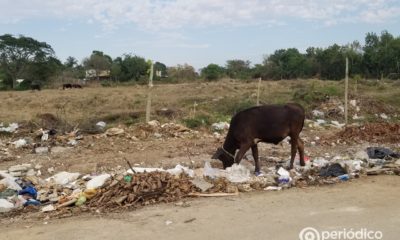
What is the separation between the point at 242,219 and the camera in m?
6.24

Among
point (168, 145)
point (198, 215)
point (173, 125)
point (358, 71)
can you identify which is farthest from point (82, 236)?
point (358, 71)

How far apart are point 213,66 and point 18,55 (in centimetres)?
2474

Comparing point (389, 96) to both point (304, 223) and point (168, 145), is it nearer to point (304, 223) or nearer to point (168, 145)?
point (168, 145)

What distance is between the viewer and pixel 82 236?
5801 millimetres

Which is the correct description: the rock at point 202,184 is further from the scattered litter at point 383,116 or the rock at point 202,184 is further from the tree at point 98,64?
the tree at point 98,64

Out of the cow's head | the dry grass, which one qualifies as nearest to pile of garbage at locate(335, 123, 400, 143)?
the cow's head

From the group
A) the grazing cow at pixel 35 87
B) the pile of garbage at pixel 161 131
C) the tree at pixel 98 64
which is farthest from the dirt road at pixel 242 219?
the tree at pixel 98 64

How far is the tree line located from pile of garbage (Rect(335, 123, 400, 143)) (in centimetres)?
3790

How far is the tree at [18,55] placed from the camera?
58219 mm

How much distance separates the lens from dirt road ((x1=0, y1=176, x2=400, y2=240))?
5.75 metres

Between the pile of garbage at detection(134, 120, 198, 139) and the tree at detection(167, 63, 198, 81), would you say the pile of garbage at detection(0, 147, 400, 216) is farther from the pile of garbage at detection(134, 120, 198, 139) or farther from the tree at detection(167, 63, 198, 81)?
the tree at detection(167, 63, 198, 81)

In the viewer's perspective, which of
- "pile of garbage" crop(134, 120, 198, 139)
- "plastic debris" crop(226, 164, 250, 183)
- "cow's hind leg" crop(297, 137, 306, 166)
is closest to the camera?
"plastic debris" crop(226, 164, 250, 183)

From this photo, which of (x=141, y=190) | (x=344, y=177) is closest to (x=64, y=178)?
(x=141, y=190)
